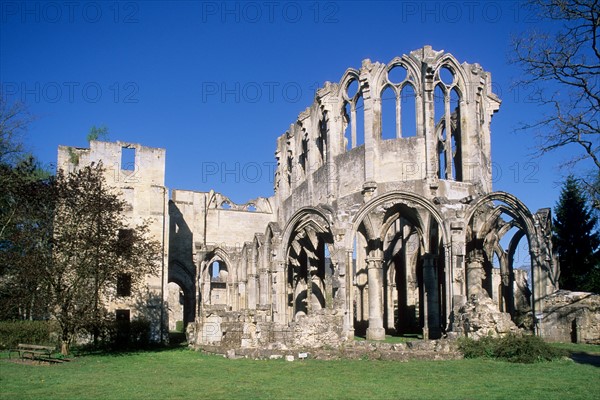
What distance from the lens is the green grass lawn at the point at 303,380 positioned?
11.1 meters

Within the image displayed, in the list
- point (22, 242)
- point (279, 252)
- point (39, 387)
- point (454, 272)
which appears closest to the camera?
point (39, 387)

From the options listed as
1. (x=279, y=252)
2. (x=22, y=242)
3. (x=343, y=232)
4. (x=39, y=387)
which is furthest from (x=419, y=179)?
(x=39, y=387)

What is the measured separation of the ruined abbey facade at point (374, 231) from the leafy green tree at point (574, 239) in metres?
2.43

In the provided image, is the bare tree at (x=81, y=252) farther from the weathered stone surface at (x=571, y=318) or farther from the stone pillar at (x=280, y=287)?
the weathered stone surface at (x=571, y=318)

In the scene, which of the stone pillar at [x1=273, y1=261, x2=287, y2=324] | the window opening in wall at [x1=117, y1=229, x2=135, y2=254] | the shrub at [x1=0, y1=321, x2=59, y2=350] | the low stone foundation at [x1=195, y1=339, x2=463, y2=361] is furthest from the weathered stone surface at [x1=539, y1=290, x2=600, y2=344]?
the shrub at [x1=0, y1=321, x2=59, y2=350]

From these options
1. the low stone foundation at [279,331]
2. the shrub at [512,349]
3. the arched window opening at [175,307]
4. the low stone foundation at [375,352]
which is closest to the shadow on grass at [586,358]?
the shrub at [512,349]

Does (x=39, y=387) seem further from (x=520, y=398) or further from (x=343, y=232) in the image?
(x=343, y=232)

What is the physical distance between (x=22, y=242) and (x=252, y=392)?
476 inches

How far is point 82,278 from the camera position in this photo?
2006 cm

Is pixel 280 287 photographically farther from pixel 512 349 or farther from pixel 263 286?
pixel 512 349

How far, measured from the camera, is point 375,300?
25.8 m

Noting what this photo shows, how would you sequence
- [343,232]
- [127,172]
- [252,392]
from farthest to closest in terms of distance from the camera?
[127,172], [343,232], [252,392]

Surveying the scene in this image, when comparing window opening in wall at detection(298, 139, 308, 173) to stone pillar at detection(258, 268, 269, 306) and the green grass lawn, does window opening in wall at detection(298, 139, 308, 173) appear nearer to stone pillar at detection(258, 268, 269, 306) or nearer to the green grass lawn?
stone pillar at detection(258, 268, 269, 306)

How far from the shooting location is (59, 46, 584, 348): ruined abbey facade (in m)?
23.1
